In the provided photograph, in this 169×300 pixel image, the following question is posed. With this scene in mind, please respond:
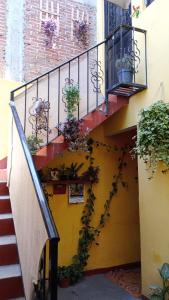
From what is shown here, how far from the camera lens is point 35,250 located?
1.92 metres

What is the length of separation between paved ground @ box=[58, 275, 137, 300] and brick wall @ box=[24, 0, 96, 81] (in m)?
3.60

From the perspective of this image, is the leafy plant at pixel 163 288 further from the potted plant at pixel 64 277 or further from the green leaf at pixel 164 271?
the potted plant at pixel 64 277

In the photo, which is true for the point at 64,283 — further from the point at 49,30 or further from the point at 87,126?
the point at 49,30

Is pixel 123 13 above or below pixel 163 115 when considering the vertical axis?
above

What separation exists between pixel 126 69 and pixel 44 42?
234 centimetres

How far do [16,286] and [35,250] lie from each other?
59 centimetres

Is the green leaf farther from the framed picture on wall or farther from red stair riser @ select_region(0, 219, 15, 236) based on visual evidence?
the framed picture on wall

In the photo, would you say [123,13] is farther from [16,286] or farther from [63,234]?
[16,286]

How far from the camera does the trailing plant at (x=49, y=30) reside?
17.9 feet

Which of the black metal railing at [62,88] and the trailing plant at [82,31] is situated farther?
the trailing plant at [82,31]

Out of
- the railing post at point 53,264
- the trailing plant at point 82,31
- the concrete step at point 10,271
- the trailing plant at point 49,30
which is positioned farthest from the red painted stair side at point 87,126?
the trailing plant at point 82,31

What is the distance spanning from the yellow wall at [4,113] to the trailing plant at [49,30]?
119cm

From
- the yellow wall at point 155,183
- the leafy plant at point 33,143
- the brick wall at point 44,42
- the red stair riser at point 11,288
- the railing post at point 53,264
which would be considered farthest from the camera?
the brick wall at point 44,42

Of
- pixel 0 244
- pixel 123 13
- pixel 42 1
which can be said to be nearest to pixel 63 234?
pixel 0 244
